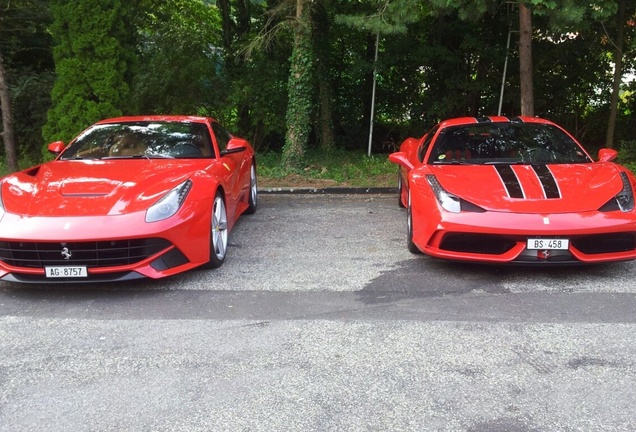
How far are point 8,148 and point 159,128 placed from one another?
5028 millimetres

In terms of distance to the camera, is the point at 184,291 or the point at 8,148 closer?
the point at 184,291

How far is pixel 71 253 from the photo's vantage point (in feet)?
13.5

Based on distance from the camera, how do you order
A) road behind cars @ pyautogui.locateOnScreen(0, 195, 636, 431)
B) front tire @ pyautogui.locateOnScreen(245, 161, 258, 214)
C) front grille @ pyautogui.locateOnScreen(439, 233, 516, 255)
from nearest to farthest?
road behind cars @ pyautogui.locateOnScreen(0, 195, 636, 431) < front grille @ pyautogui.locateOnScreen(439, 233, 516, 255) < front tire @ pyautogui.locateOnScreen(245, 161, 258, 214)

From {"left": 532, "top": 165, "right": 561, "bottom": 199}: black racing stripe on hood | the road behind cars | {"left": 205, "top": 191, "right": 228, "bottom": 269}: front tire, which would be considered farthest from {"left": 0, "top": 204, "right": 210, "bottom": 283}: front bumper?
{"left": 532, "top": 165, "right": 561, "bottom": 199}: black racing stripe on hood

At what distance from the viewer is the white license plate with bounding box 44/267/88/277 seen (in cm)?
411

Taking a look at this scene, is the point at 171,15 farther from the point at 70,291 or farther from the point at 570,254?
the point at 570,254

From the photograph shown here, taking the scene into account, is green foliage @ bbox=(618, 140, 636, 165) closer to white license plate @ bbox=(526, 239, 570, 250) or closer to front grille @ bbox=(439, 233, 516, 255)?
white license plate @ bbox=(526, 239, 570, 250)

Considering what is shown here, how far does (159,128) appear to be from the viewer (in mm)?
6082

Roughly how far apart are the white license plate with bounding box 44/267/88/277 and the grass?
5328mm

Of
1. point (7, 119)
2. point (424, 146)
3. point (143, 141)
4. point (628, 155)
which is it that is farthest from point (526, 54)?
point (7, 119)

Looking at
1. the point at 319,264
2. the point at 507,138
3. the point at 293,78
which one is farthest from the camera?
the point at 293,78

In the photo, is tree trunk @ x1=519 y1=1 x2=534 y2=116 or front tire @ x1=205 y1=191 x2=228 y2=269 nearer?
front tire @ x1=205 y1=191 x2=228 y2=269

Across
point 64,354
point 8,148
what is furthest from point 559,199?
point 8,148

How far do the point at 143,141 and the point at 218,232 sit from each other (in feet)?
5.10
